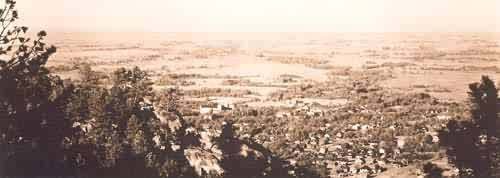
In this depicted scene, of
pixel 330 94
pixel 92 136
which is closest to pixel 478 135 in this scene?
pixel 92 136

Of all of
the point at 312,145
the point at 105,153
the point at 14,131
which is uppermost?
the point at 14,131

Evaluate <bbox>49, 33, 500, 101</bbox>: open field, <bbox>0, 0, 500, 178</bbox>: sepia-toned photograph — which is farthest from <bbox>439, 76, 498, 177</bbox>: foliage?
<bbox>49, 33, 500, 101</bbox>: open field

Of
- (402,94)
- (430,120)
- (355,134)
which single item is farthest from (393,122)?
(402,94)

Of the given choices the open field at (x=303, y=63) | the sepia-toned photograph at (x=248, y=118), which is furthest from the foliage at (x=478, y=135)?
the open field at (x=303, y=63)

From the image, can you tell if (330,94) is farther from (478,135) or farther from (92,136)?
(478,135)

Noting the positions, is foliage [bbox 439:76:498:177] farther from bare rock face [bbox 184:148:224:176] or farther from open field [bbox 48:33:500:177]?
bare rock face [bbox 184:148:224:176]

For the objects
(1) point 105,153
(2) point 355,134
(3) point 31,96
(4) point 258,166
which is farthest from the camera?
(2) point 355,134

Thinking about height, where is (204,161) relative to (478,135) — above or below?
below

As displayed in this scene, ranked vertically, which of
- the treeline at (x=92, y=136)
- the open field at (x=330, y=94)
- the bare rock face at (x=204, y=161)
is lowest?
the open field at (x=330, y=94)

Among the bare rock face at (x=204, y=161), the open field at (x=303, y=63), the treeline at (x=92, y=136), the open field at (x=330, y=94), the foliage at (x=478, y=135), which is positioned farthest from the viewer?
the open field at (x=303, y=63)

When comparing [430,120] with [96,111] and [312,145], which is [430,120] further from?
[96,111]

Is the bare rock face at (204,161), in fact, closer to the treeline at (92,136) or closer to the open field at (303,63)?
the treeline at (92,136)
